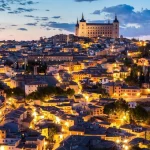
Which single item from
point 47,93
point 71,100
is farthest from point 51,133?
point 47,93

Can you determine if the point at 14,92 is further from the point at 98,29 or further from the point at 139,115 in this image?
the point at 98,29

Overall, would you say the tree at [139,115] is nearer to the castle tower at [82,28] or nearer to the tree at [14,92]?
the tree at [14,92]

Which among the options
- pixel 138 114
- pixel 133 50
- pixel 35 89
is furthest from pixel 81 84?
pixel 133 50

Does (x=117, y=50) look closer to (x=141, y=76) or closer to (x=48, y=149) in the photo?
(x=141, y=76)

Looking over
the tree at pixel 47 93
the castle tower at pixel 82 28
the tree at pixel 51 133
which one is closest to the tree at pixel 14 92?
the tree at pixel 47 93

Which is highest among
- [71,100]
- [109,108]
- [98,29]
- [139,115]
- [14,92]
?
[98,29]

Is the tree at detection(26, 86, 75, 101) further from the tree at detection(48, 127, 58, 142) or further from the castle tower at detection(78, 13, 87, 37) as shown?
the castle tower at detection(78, 13, 87, 37)

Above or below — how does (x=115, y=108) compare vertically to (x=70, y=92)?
below
